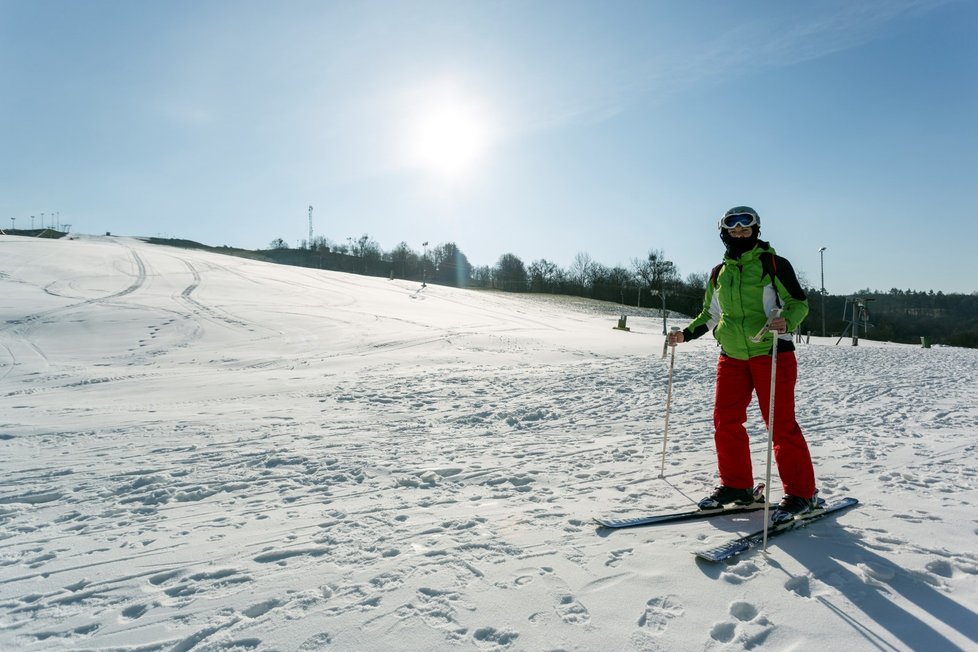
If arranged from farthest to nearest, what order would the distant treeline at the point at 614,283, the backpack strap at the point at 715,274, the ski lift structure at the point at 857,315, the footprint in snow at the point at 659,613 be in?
the distant treeline at the point at 614,283 < the ski lift structure at the point at 857,315 < the backpack strap at the point at 715,274 < the footprint in snow at the point at 659,613

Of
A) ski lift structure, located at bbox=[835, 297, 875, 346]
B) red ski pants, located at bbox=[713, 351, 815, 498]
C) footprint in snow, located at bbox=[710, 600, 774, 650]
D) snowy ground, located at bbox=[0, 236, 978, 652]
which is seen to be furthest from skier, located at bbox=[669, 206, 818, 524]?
ski lift structure, located at bbox=[835, 297, 875, 346]

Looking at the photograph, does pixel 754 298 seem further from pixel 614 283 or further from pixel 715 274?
pixel 614 283

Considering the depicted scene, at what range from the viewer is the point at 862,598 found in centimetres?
294

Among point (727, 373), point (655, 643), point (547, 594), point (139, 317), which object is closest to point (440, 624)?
point (547, 594)

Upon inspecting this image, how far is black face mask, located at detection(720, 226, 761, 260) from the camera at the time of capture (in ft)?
14.0

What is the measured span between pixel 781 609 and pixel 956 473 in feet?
12.0

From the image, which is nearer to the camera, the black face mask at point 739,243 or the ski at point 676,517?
the ski at point 676,517

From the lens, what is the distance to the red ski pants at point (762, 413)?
13.5ft

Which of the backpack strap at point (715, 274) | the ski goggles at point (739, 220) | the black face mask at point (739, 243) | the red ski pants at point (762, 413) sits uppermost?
the ski goggles at point (739, 220)

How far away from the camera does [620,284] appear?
89.6 metres

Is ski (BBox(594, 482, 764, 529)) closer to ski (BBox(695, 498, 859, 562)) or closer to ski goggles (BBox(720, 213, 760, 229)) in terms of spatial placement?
ski (BBox(695, 498, 859, 562))

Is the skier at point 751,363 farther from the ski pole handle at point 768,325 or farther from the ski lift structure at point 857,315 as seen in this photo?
the ski lift structure at point 857,315

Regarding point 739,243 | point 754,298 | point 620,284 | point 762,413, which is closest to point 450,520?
point 762,413

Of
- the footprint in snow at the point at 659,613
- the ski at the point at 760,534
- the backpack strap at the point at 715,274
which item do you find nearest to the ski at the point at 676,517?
the ski at the point at 760,534
